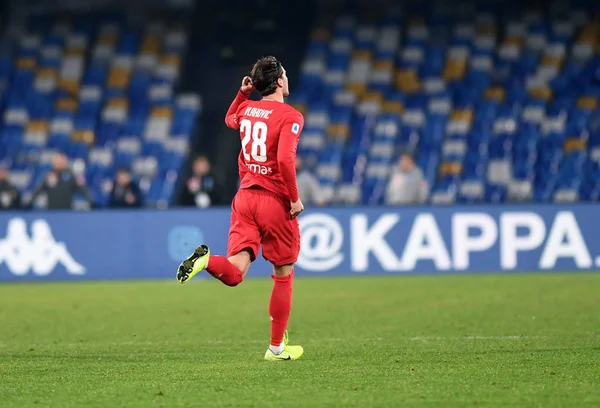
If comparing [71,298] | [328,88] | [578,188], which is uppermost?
[328,88]

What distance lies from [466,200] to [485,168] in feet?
3.07

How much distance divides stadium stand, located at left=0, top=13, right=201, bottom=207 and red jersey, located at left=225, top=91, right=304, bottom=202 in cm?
1507

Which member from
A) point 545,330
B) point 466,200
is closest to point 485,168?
point 466,200

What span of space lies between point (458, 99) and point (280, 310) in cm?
1754

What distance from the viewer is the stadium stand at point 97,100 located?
23828mm

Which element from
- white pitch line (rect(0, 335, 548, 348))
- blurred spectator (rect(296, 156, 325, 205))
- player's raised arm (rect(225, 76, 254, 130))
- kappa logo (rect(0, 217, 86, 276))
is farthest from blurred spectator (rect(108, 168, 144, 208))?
player's raised arm (rect(225, 76, 254, 130))

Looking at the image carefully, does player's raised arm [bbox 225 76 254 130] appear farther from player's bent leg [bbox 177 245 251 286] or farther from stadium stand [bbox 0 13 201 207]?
Answer: stadium stand [bbox 0 13 201 207]

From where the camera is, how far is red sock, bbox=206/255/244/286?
7418 millimetres

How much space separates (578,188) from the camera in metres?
22.3

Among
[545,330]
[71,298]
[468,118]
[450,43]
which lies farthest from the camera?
[450,43]

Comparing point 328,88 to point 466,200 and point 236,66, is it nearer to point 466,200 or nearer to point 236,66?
point 236,66

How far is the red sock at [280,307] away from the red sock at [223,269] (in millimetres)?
366

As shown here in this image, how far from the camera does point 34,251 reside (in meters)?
16.8

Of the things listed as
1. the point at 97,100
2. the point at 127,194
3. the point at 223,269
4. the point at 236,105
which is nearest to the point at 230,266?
the point at 223,269
